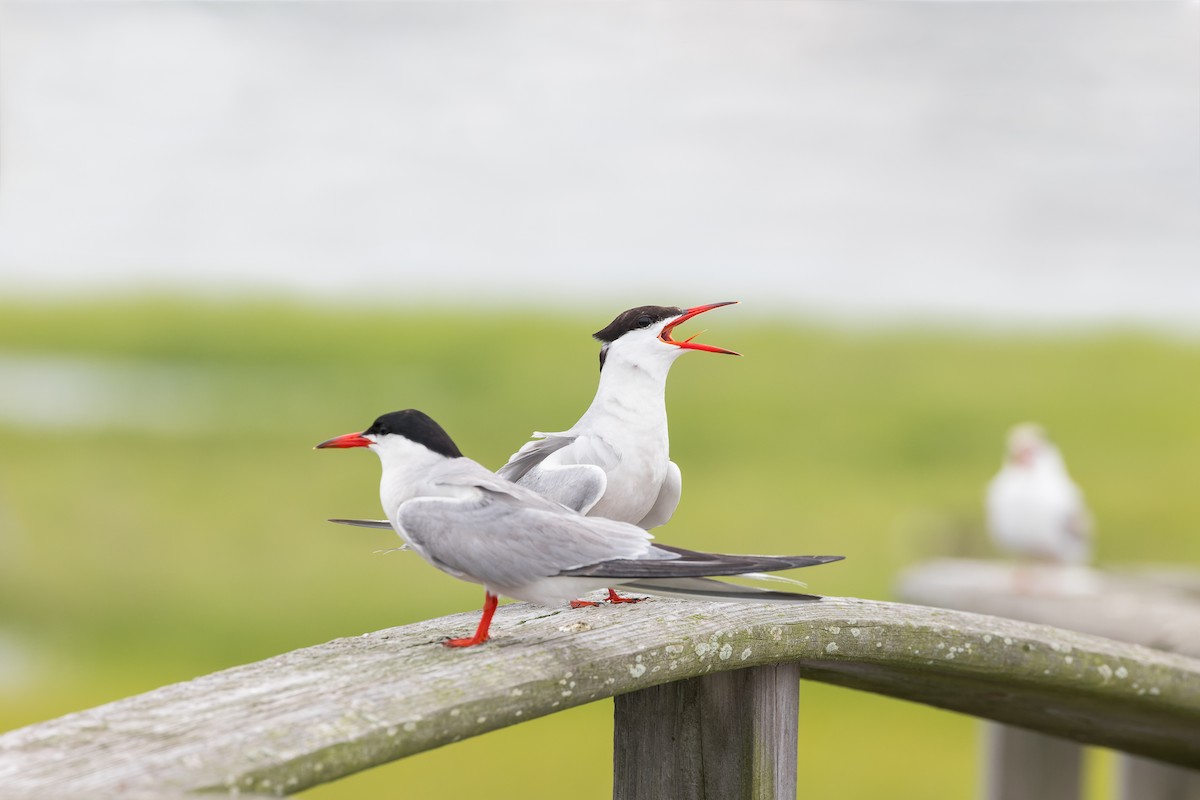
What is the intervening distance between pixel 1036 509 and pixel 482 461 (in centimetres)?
724

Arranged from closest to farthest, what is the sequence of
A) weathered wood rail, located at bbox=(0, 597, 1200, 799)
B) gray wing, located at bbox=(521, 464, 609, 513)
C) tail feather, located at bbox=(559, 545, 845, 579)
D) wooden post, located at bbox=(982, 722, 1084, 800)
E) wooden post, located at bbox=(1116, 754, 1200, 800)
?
weathered wood rail, located at bbox=(0, 597, 1200, 799) < tail feather, located at bbox=(559, 545, 845, 579) < gray wing, located at bbox=(521, 464, 609, 513) < wooden post, located at bbox=(1116, 754, 1200, 800) < wooden post, located at bbox=(982, 722, 1084, 800)

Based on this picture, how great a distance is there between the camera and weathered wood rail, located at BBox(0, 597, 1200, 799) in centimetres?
132

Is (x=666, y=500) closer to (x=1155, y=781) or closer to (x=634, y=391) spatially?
(x=634, y=391)

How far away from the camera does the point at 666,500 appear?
7.02ft

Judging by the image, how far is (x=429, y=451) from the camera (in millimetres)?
1697

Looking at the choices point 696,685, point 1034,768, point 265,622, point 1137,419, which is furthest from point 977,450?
point 696,685

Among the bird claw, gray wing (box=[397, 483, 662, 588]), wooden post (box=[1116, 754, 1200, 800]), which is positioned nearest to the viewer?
gray wing (box=[397, 483, 662, 588])

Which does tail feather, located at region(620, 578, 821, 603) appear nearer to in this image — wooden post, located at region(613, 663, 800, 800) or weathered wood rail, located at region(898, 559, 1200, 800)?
wooden post, located at region(613, 663, 800, 800)

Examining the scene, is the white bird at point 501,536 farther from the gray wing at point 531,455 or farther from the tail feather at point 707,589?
the gray wing at point 531,455

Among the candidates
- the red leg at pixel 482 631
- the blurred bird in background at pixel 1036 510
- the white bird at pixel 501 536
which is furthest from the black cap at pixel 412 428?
the blurred bird in background at pixel 1036 510

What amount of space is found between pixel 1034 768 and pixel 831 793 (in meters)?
5.37

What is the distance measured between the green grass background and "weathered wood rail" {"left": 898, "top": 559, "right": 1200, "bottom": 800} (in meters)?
4.96

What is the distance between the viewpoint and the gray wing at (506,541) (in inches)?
63.4

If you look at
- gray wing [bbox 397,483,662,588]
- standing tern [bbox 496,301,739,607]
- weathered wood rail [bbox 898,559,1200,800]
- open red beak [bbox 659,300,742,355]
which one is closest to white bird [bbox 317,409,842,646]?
gray wing [bbox 397,483,662,588]
